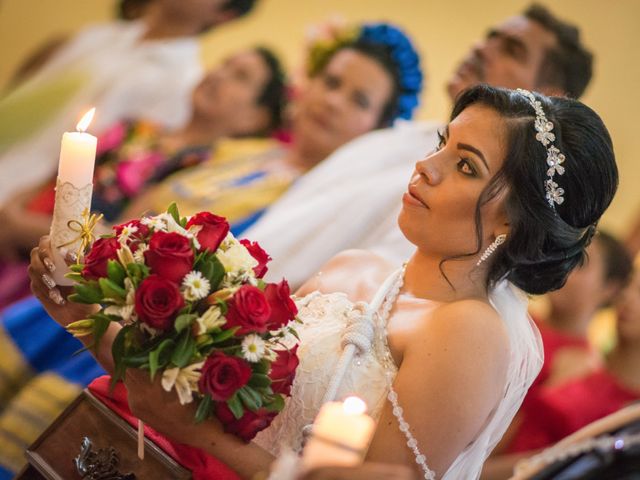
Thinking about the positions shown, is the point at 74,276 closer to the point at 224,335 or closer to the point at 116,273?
the point at 116,273

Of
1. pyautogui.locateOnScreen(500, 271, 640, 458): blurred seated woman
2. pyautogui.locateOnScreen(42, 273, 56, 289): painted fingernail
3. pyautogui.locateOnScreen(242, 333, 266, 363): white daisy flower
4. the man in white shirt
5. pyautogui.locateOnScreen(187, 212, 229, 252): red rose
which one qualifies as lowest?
pyautogui.locateOnScreen(500, 271, 640, 458): blurred seated woman

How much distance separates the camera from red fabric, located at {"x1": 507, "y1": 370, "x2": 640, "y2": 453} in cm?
298

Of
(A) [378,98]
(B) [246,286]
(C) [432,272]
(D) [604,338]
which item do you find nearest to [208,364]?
(B) [246,286]

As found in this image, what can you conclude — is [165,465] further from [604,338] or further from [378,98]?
[604,338]

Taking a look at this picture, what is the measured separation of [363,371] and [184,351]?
1.39 ft

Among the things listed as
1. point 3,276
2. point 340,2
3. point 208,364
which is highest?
point 208,364

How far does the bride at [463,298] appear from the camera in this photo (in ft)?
5.32

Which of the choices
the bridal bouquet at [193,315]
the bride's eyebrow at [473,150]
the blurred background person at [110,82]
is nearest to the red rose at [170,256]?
the bridal bouquet at [193,315]

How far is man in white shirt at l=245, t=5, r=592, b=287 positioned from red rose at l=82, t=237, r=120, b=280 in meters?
1.12

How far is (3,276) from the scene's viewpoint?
11.3ft

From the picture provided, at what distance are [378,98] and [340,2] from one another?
2.03 meters

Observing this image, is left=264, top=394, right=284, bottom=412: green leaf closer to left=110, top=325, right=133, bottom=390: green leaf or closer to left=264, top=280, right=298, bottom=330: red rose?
left=264, top=280, right=298, bottom=330: red rose

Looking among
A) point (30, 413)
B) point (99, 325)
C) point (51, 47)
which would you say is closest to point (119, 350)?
point (99, 325)

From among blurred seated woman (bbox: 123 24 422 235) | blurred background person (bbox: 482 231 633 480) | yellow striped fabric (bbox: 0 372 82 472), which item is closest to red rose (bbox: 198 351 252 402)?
yellow striped fabric (bbox: 0 372 82 472)
